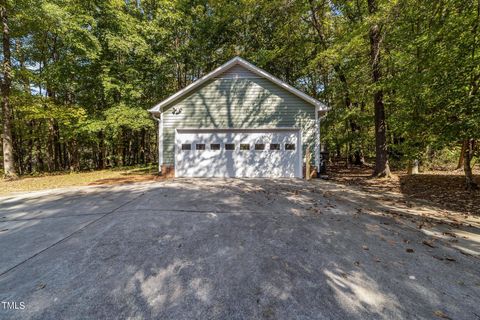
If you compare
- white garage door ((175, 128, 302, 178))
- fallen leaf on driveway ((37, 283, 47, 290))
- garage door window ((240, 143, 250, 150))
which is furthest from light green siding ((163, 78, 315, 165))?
fallen leaf on driveway ((37, 283, 47, 290))

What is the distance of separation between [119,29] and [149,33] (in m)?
1.92

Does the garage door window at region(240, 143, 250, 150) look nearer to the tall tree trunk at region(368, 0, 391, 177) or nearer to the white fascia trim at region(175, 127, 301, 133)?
the white fascia trim at region(175, 127, 301, 133)

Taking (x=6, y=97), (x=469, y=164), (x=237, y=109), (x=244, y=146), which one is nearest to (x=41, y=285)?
(x=244, y=146)

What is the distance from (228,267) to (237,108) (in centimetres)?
792

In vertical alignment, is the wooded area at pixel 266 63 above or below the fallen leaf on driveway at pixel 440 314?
above

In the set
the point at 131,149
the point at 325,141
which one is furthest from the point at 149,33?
the point at 325,141

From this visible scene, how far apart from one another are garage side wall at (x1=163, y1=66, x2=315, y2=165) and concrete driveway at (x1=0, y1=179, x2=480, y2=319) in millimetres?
5497

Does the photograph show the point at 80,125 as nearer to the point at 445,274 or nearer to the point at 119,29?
the point at 119,29

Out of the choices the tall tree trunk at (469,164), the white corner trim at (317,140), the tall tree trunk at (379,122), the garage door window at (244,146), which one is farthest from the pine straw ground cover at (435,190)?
the garage door window at (244,146)

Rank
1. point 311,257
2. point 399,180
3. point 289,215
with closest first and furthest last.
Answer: point 311,257, point 289,215, point 399,180

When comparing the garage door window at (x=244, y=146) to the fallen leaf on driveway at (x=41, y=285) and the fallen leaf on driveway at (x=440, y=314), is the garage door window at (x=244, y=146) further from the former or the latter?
the fallen leaf on driveway at (x=440, y=314)

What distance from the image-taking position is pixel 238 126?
9.36m

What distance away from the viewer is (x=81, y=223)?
3.94 m

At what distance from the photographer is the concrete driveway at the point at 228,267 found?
188 centimetres
